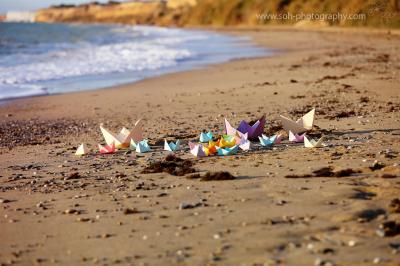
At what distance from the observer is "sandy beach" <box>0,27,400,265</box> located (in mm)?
3240

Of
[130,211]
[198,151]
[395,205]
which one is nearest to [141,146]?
[198,151]

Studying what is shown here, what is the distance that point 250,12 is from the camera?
212ft

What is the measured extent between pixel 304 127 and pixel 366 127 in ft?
2.66

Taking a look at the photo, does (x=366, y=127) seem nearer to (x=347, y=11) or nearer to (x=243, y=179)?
(x=243, y=179)

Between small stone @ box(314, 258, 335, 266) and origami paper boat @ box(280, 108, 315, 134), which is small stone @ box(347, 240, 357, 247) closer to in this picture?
small stone @ box(314, 258, 335, 266)

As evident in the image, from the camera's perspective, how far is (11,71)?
16656 millimetres

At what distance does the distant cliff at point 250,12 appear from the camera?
3468cm

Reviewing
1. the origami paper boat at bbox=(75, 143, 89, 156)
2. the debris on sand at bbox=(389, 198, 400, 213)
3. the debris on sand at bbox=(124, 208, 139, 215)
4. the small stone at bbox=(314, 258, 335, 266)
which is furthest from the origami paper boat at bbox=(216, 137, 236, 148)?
the small stone at bbox=(314, 258, 335, 266)

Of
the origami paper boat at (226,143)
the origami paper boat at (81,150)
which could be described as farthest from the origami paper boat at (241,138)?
the origami paper boat at (81,150)

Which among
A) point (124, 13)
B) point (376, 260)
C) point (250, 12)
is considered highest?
point (124, 13)

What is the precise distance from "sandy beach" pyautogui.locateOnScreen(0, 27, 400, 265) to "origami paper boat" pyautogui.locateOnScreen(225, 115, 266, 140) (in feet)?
1.29

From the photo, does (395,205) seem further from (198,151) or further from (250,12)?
(250,12)

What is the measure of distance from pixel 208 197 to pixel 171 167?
98cm

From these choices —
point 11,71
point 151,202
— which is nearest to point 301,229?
point 151,202
